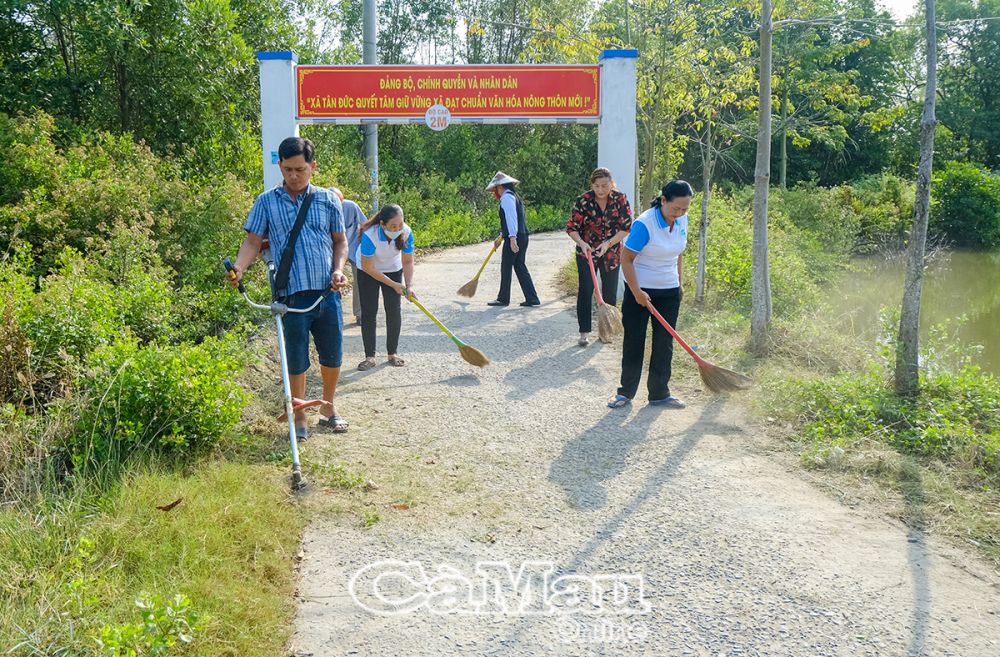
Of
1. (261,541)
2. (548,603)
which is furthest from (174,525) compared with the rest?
(548,603)

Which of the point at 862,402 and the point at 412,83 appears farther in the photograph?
the point at 412,83

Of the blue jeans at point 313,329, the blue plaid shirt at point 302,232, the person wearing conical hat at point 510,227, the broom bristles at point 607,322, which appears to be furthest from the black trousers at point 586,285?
the blue plaid shirt at point 302,232

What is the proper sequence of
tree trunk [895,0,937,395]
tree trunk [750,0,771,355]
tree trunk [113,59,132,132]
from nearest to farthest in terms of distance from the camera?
1. tree trunk [895,0,937,395]
2. tree trunk [750,0,771,355]
3. tree trunk [113,59,132,132]

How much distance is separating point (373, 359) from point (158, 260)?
6.85 ft

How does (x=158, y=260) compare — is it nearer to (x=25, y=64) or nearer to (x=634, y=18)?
(x=25, y=64)

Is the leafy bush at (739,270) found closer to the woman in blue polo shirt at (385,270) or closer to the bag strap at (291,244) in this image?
the woman in blue polo shirt at (385,270)

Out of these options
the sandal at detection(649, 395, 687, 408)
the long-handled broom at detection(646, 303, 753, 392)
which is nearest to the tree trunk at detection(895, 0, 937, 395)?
the long-handled broom at detection(646, 303, 753, 392)

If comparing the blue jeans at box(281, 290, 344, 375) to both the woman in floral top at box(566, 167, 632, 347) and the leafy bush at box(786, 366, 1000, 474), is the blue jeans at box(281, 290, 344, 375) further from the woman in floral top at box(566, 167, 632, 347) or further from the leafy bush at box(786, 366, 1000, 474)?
the woman in floral top at box(566, 167, 632, 347)

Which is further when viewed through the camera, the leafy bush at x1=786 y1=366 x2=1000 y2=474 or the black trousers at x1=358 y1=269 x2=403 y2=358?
the black trousers at x1=358 y1=269 x2=403 y2=358

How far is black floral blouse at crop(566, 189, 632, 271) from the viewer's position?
8.41 m

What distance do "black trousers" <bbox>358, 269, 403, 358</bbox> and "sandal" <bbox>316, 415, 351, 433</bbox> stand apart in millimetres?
Result: 1873

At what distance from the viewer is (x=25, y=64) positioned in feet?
38.6

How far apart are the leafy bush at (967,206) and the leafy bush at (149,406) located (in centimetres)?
2424

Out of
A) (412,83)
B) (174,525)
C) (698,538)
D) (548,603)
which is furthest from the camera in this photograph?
(412,83)
